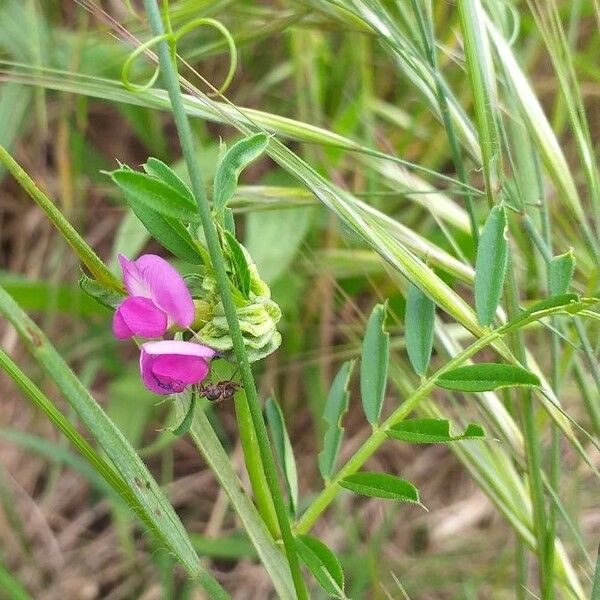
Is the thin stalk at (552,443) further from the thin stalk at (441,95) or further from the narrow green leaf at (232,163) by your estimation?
the narrow green leaf at (232,163)

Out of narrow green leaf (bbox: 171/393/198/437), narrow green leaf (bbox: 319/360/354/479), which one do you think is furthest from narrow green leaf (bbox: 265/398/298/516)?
narrow green leaf (bbox: 171/393/198/437)

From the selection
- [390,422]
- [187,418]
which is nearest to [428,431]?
[390,422]

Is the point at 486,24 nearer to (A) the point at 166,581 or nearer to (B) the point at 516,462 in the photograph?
(B) the point at 516,462

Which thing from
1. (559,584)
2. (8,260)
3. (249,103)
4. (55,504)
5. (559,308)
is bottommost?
(55,504)

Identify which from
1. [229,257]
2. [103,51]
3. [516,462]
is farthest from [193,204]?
[103,51]

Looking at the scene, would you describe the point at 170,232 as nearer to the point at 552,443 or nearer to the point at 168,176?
the point at 168,176

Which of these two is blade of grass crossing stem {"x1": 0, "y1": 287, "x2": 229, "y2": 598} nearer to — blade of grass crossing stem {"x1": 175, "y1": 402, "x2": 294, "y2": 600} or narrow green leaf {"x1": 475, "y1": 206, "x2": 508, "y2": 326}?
blade of grass crossing stem {"x1": 175, "y1": 402, "x2": 294, "y2": 600}
